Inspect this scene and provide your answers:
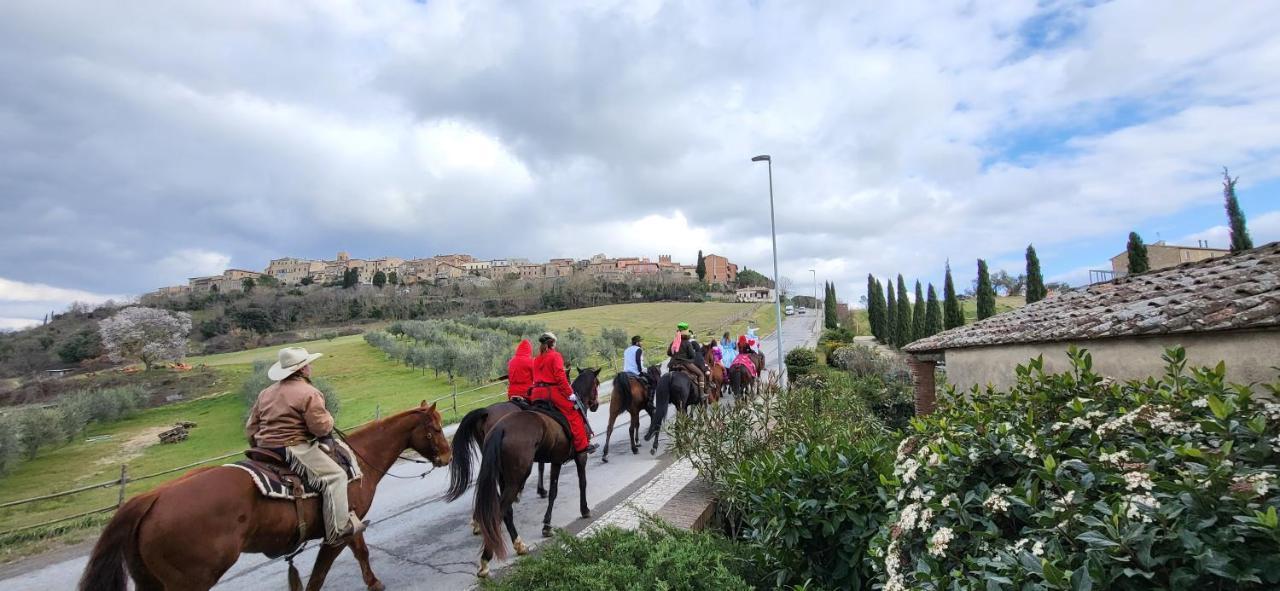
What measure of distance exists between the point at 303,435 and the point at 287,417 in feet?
0.69

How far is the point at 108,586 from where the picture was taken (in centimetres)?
343

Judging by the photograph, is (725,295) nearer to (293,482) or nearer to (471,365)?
(471,365)

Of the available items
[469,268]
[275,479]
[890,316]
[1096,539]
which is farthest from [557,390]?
[469,268]

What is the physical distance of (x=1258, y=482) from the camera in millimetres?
1574

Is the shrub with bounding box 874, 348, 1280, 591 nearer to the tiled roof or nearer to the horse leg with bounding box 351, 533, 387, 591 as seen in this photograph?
the tiled roof

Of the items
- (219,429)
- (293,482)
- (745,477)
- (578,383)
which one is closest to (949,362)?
(578,383)

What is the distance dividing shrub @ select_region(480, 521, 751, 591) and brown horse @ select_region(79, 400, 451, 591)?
208cm

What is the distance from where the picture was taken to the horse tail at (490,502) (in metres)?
5.06

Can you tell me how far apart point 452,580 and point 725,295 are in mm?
99690

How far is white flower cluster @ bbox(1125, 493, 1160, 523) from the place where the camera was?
1.73m

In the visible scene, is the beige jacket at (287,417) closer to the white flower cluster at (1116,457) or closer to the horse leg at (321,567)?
the horse leg at (321,567)

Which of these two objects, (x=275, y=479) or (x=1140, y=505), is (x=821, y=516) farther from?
(x=275, y=479)

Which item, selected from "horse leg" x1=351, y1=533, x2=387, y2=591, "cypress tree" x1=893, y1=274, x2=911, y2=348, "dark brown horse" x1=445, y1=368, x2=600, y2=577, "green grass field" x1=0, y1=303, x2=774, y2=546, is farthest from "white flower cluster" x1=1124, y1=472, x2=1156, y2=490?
"cypress tree" x1=893, y1=274, x2=911, y2=348

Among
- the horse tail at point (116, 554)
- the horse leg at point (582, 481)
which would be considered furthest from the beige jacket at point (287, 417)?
the horse leg at point (582, 481)
